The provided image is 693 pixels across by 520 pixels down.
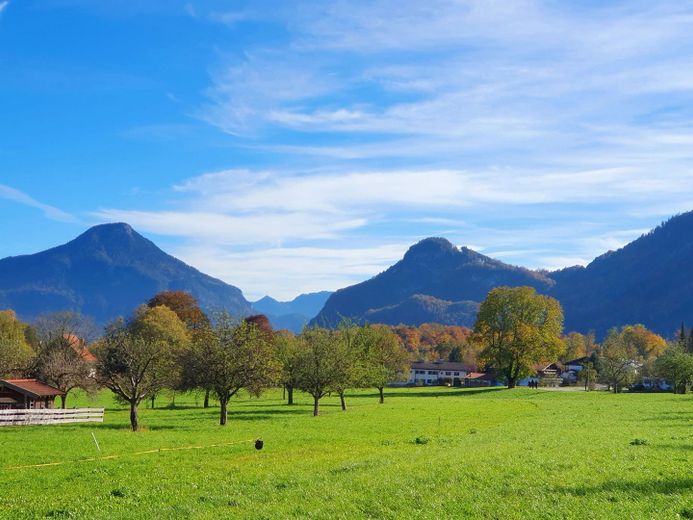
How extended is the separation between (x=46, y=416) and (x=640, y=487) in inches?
2004

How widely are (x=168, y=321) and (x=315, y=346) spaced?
54994 mm

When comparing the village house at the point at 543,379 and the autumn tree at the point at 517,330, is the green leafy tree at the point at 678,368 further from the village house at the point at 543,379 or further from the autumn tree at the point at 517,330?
the village house at the point at 543,379

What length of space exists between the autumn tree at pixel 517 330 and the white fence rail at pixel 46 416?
67.6 meters

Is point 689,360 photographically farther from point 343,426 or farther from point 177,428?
point 177,428

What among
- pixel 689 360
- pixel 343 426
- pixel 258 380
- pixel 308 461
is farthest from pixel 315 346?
pixel 689 360

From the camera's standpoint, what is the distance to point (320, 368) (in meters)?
67.7

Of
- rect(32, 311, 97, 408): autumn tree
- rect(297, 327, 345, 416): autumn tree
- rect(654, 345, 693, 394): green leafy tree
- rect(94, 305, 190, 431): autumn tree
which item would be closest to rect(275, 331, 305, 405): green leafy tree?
rect(297, 327, 345, 416): autumn tree

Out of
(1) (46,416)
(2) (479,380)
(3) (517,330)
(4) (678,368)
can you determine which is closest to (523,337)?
(3) (517,330)

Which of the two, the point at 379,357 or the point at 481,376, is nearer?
the point at 379,357

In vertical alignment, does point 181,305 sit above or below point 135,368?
above

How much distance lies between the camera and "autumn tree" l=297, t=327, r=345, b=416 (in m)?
67.8

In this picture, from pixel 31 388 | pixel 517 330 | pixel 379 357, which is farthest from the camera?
pixel 517 330

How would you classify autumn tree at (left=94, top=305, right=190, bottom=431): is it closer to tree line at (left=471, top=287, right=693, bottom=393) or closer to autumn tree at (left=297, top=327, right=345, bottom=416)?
autumn tree at (left=297, top=327, right=345, bottom=416)

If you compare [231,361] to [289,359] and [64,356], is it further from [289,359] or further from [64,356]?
[64,356]
